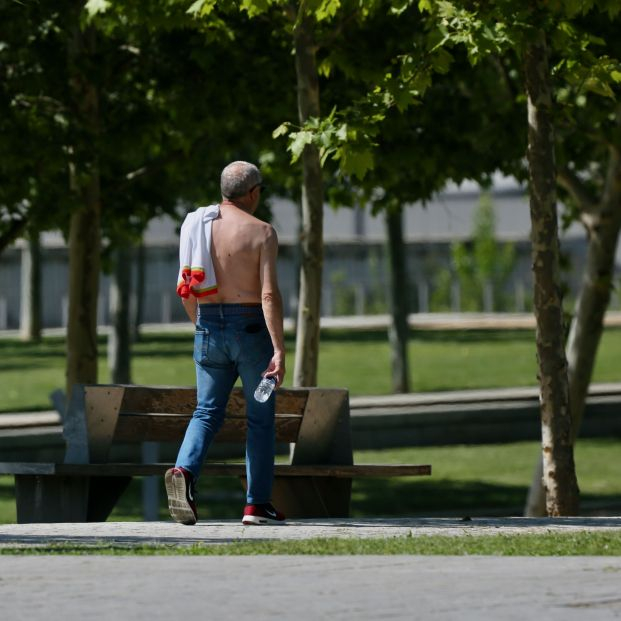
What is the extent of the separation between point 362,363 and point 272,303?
2676 cm

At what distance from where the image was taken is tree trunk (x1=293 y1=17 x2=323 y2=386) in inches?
542

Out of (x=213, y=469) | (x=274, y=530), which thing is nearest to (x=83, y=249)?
(x=213, y=469)

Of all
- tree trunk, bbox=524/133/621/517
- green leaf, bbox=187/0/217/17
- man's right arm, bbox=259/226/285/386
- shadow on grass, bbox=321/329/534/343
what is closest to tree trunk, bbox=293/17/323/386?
green leaf, bbox=187/0/217/17

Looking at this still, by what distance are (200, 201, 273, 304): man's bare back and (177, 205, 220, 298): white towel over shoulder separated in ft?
0.13

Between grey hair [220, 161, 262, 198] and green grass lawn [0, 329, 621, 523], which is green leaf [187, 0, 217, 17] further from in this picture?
green grass lawn [0, 329, 621, 523]

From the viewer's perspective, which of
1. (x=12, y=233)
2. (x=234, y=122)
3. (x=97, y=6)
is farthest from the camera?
(x=12, y=233)

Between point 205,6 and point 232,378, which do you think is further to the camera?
point 205,6

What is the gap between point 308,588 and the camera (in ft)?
20.9

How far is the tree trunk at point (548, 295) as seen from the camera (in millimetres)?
10789

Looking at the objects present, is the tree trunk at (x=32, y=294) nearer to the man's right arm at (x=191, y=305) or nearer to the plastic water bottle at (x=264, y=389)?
the man's right arm at (x=191, y=305)

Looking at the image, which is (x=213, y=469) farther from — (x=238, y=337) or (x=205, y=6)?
(x=205, y=6)

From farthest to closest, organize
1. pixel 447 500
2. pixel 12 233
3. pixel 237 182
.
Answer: pixel 12 233
pixel 447 500
pixel 237 182

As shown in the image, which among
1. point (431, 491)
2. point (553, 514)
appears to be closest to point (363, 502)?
point (431, 491)

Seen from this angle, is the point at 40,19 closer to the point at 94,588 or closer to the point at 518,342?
the point at 94,588
